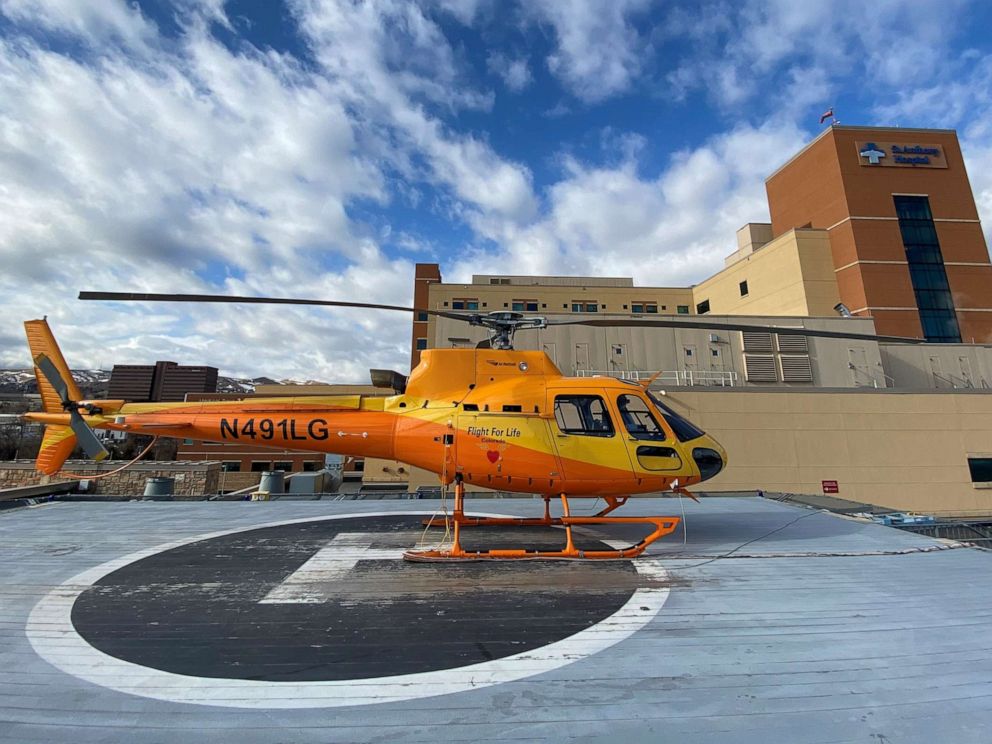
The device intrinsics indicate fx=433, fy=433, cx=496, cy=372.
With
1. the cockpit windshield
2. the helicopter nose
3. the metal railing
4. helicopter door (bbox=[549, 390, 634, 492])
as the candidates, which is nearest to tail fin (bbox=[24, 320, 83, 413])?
helicopter door (bbox=[549, 390, 634, 492])

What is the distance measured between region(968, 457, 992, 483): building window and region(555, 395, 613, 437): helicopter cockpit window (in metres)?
22.4

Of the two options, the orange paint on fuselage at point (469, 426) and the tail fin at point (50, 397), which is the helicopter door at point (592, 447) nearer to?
the orange paint on fuselage at point (469, 426)

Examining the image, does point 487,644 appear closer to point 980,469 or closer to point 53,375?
point 53,375

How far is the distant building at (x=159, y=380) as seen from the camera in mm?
112625

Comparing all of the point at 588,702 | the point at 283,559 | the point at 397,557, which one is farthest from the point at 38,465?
the point at 588,702

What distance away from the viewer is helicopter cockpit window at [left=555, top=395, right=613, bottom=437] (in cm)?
712

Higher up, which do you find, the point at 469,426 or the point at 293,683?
the point at 469,426

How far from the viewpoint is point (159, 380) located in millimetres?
115500

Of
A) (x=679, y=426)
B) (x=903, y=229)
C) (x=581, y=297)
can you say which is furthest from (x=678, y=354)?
(x=903, y=229)

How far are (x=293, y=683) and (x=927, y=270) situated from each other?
1917 inches

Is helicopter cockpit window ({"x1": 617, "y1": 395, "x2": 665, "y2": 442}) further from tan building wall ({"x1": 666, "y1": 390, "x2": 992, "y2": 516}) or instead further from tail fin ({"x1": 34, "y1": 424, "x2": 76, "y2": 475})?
tan building wall ({"x1": 666, "y1": 390, "x2": 992, "y2": 516})

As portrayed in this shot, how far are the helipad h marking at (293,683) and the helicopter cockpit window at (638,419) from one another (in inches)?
130

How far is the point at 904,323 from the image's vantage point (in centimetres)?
3300

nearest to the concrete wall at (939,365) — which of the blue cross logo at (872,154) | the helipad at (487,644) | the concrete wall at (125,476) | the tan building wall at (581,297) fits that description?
the tan building wall at (581,297)
